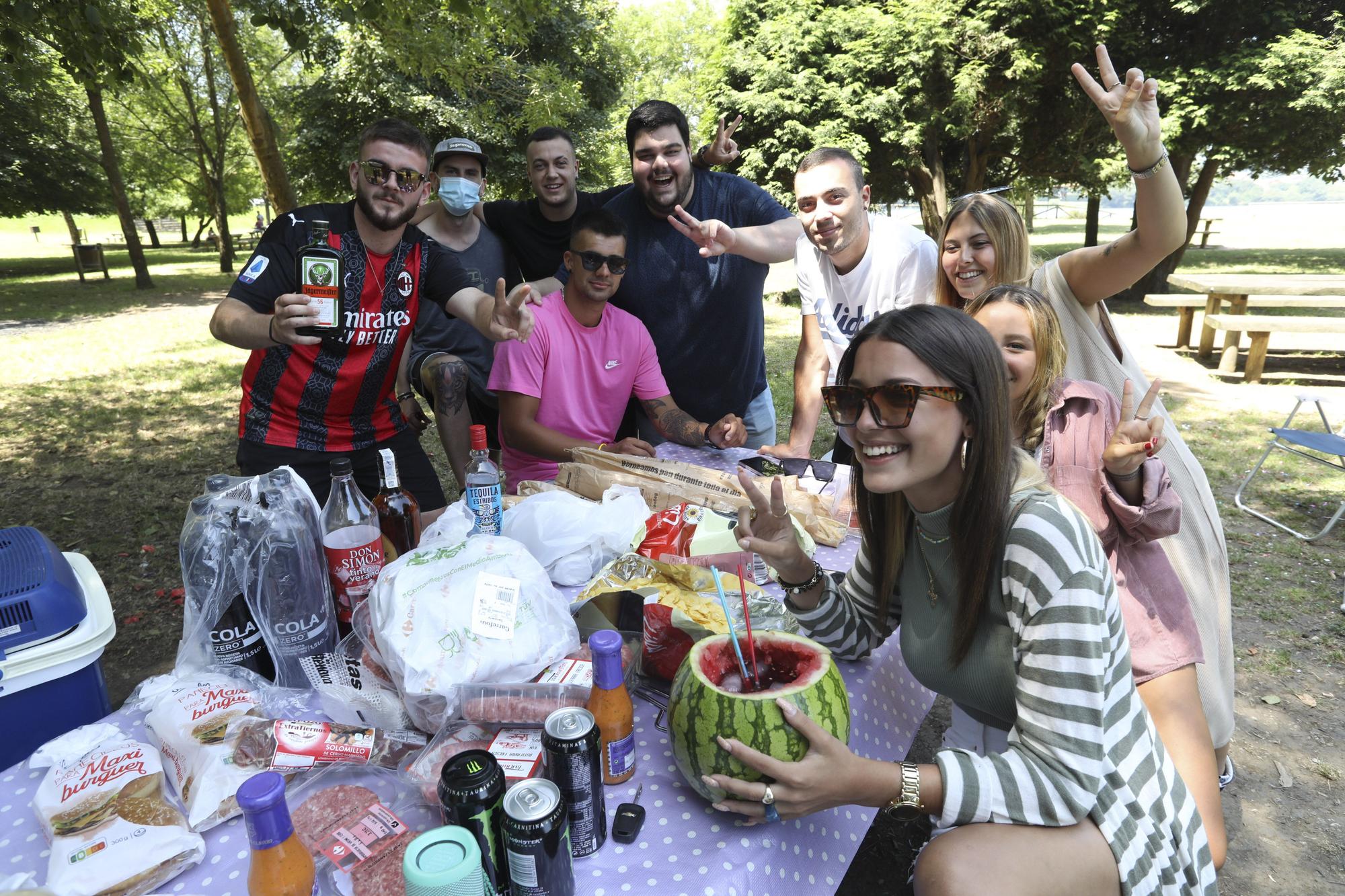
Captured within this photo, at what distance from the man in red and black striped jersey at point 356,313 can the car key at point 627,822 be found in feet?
6.78

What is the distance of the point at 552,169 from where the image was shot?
13.8ft

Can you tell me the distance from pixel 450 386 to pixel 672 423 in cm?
146

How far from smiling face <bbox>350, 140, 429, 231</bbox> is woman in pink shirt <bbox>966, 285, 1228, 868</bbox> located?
2289 mm

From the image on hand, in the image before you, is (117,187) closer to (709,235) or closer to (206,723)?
(709,235)

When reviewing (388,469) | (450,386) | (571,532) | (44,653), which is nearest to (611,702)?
(571,532)

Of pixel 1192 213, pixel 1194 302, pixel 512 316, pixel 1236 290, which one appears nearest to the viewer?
pixel 512 316

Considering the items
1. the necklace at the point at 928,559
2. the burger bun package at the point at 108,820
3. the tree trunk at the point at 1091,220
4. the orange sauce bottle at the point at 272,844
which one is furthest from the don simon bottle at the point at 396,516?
the tree trunk at the point at 1091,220

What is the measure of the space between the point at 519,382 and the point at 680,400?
1.05m

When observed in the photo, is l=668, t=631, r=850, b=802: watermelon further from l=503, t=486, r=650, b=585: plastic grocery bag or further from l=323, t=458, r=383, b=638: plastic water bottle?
l=323, t=458, r=383, b=638: plastic water bottle

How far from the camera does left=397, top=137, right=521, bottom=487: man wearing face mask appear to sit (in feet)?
14.2

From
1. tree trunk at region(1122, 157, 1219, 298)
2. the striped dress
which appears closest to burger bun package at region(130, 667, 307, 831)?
the striped dress

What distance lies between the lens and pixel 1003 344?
237 cm

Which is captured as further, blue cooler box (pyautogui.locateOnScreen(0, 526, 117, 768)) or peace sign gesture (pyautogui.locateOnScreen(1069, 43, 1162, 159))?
peace sign gesture (pyautogui.locateOnScreen(1069, 43, 1162, 159))

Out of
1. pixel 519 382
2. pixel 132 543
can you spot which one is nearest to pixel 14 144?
pixel 132 543
